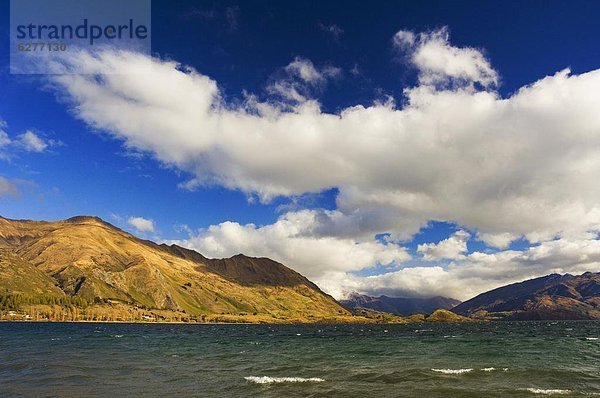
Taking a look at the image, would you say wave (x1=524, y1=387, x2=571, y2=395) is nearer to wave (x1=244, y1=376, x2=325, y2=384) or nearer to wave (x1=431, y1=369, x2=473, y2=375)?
wave (x1=431, y1=369, x2=473, y2=375)

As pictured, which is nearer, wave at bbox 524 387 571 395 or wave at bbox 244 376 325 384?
wave at bbox 524 387 571 395

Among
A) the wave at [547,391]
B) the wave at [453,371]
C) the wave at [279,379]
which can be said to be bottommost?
the wave at [453,371]

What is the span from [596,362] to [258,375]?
52651 mm

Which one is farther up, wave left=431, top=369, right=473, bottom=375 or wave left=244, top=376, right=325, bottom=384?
wave left=244, top=376, right=325, bottom=384

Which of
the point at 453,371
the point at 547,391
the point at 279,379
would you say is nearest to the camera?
the point at 547,391

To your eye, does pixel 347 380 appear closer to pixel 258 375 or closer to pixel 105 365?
pixel 258 375

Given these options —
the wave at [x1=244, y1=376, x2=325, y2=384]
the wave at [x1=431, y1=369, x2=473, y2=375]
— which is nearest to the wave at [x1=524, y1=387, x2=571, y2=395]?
the wave at [x1=431, y1=369, x2=473, y2=375]

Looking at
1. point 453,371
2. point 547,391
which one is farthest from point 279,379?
point 547,391

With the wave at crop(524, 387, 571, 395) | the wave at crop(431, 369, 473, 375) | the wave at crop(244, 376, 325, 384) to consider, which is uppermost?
the wave at crop(244, 376, 325, 384)

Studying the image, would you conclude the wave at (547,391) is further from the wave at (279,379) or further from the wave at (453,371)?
the wave at (279,379)

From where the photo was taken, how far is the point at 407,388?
133 ft

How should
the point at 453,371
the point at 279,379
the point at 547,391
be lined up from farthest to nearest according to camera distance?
the point at 453,371 < the point at 279,379 < the point at 547,391

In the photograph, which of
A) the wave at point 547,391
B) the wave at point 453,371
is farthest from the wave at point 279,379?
the wave at point 547,391

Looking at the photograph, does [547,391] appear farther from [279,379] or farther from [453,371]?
[279,379]
